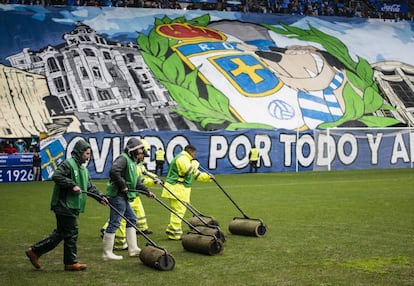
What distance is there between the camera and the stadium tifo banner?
105 ft

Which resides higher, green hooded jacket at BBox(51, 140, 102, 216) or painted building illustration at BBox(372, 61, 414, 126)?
green hooded jacket at BBox(51, 140, 102, 216)

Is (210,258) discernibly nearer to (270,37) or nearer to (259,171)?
(259,171)

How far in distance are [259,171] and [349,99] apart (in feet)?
39.1

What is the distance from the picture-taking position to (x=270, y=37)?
160ft

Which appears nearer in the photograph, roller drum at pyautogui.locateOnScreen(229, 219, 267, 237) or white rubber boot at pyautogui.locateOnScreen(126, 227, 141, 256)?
white rubber boot at pyautogui.locateOnScreen(126, 227, 141, 256)

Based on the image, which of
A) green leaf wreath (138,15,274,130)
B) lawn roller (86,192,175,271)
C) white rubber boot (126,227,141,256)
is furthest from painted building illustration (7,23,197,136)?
lawn roller (86,192,175,271)

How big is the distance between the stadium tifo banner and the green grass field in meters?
9.14

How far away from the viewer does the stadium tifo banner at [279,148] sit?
105 feet

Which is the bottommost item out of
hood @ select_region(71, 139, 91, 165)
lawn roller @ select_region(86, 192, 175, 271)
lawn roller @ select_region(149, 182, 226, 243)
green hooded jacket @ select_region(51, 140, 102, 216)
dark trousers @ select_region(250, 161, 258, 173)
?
dark trousers @ select_region(250, 161, 258, 173)

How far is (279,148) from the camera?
3619cm

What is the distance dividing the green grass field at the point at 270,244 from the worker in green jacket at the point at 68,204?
0.25 m

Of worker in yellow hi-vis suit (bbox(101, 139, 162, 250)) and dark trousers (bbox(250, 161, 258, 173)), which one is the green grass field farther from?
dark trousers (bbox(250, 161, 258, 173))

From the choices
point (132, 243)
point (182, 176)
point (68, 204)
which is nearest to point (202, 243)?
point (132, 243)

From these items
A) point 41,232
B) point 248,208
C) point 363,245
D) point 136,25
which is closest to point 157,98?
point 136,25
